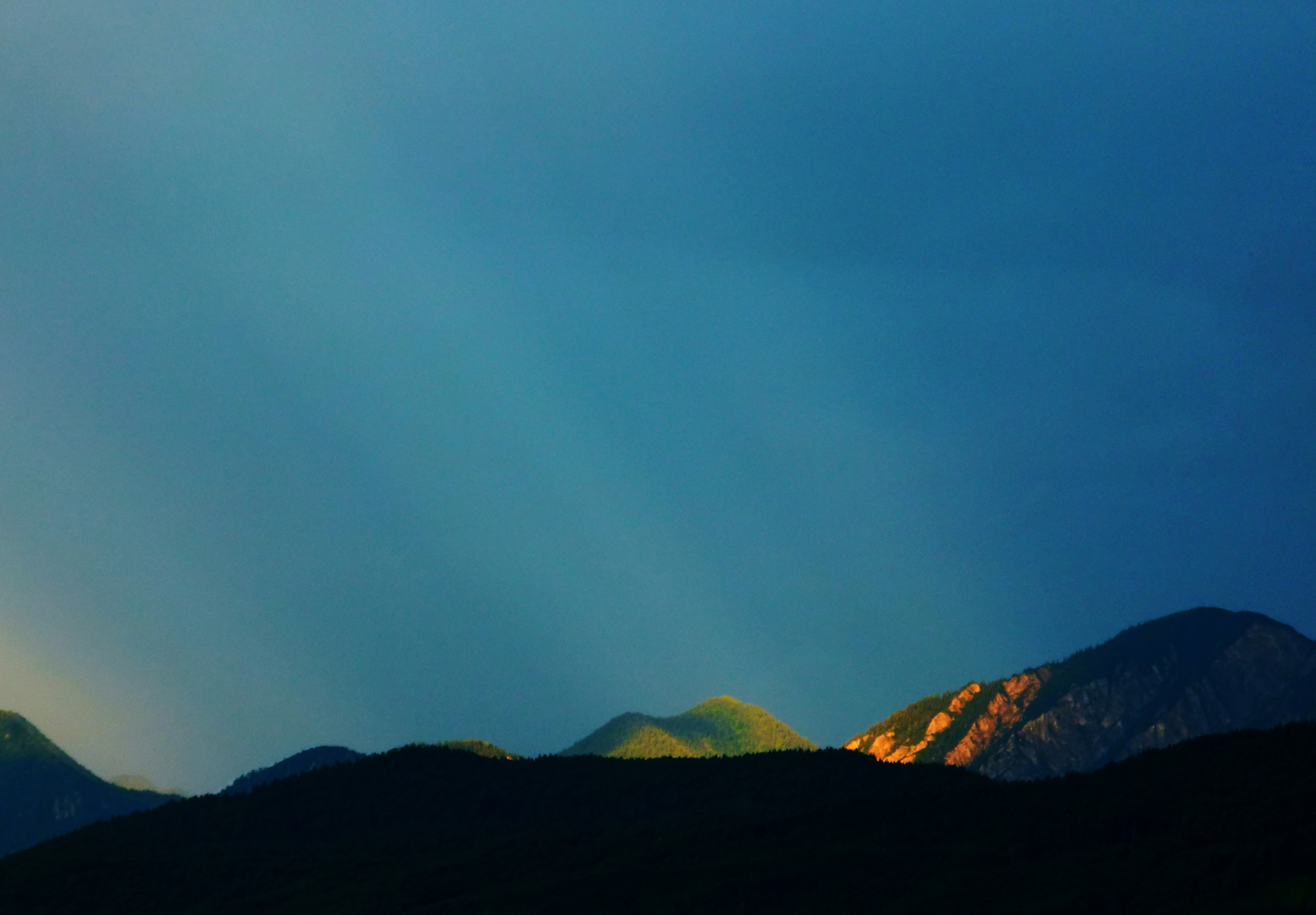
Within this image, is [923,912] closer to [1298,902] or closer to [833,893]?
[833,893]

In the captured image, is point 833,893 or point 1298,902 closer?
point 1298,902

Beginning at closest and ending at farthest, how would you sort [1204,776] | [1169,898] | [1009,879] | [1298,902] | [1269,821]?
[1298,902], [1169,898], [1269,821], [1009,879], [1204,776]

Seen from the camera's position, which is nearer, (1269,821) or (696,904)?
(1269,821)

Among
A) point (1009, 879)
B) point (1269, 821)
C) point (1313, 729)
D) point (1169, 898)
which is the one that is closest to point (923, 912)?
point (1009, 879)

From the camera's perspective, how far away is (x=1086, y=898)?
166m

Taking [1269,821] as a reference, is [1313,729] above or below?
above

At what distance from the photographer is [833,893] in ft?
637

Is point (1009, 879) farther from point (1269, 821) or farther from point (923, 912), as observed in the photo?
point (1269, 821)

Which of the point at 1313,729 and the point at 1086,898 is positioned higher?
the point at 1313,729

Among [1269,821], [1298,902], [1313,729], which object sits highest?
[1313,729]

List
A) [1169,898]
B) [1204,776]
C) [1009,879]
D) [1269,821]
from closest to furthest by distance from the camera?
[1169,898]
[1269,821]
[1009,879]
[1204,776]

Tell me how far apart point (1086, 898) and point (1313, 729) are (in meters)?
54.2

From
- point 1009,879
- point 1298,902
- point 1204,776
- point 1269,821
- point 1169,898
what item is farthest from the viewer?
point 1204,776

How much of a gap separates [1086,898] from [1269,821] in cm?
2779
